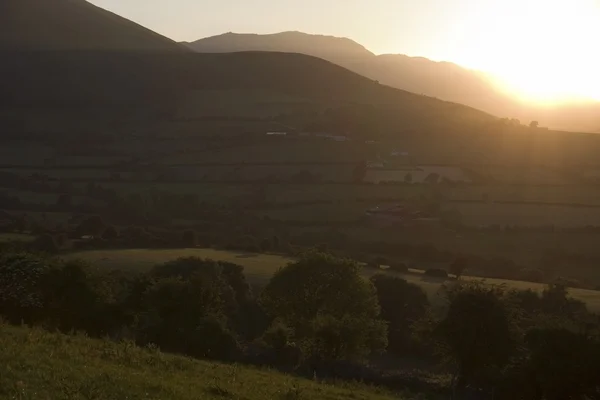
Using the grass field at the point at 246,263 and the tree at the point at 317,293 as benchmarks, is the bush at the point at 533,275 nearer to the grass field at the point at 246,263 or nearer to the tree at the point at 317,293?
the grass field at the point at 246,263

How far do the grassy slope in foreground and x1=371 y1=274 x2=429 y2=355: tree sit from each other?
103 feet

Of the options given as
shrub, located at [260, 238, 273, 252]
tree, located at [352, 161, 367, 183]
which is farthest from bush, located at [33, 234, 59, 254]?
tree, located at [352, 161, 367, 183]

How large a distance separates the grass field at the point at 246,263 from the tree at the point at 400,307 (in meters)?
1.38

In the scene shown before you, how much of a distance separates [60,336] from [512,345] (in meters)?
21.4

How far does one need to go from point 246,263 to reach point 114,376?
150 ft

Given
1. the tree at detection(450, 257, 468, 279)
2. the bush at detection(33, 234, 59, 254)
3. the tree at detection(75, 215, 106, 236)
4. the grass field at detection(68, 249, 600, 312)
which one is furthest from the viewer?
the tree at detection(75, 215, 106, 236)

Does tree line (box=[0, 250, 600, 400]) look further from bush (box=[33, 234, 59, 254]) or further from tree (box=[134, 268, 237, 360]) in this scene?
bush (box=[33, 234, 59, 254])

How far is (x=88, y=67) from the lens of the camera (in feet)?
583

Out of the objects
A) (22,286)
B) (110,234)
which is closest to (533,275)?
(110,234)

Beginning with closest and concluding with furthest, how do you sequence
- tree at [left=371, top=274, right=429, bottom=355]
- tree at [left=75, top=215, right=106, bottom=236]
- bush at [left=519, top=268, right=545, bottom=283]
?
tree at [left=371, top=274, right=429, bottom=355] < bush at [left=519, top=268, right=545, bottom=283] < tree at [left=75, top=215, right=106, bottom=236]

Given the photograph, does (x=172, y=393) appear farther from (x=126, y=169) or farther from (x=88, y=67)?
(x=88, y=67)

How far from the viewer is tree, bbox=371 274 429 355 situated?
1971 inches

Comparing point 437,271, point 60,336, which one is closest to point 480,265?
point 437,271

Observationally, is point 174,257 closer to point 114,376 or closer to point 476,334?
point 476,334
